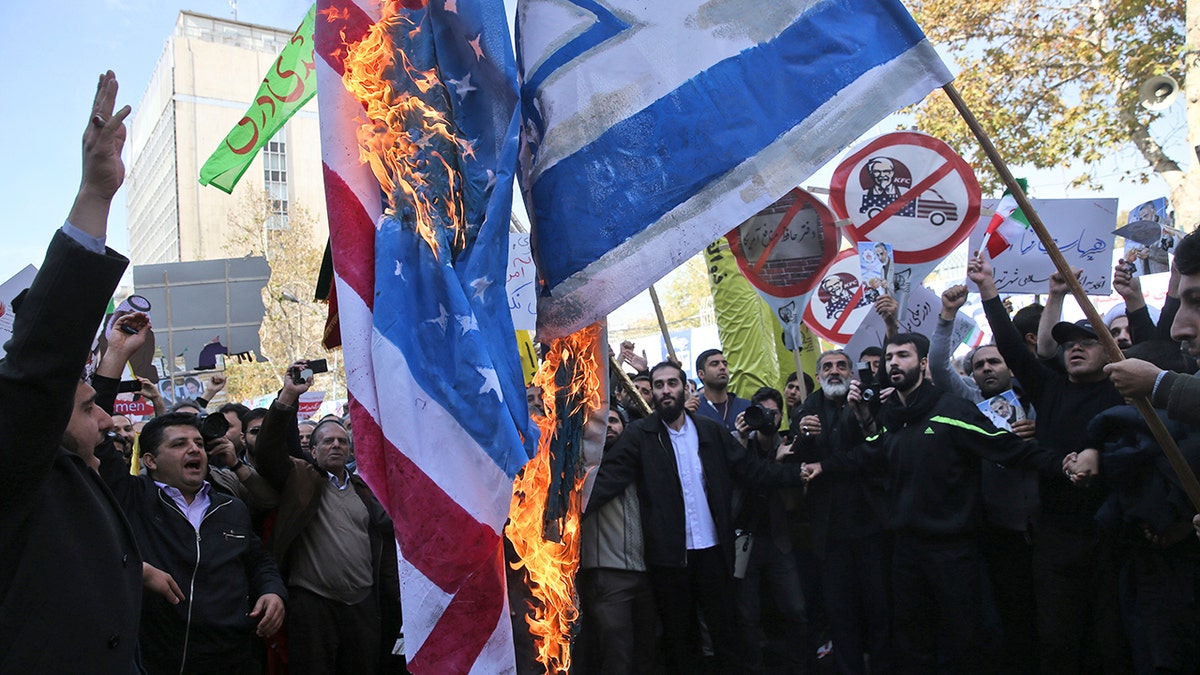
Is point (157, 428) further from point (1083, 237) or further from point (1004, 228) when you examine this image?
point (1083, 237)

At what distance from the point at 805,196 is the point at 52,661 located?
19.0ft

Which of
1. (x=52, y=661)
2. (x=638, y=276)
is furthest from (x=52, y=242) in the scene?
(x=638, y=276)

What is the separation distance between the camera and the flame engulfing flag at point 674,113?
325cm

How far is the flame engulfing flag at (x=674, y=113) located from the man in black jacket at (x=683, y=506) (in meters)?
2.79

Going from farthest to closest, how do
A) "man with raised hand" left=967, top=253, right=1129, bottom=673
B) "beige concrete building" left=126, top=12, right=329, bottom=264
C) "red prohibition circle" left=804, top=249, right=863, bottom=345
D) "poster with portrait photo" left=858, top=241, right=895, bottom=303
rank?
1. "beige concrete building" left=126, top=12, right=329, bottom=264
2. "red prohibition circle" left=804, top=249, right=863, bottom=345
3. "poster with portrait photo" left=858, top=241, right=895, bottom=303
4. "man with raised hand" left=967, top=253, right=1129, bottom=673

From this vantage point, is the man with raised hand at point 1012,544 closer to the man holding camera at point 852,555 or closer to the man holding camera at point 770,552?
the man holding camera at point 852,555

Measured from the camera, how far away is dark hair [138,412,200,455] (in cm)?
465

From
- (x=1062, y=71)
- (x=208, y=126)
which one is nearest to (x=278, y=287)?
(x=1062, y=71)

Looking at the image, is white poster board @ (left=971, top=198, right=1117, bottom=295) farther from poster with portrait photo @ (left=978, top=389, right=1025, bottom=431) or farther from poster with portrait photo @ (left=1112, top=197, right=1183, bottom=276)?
poster with portrait photo @ (left=978, top=389, right=1025, bottom=431)

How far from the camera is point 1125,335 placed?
5.68 meters

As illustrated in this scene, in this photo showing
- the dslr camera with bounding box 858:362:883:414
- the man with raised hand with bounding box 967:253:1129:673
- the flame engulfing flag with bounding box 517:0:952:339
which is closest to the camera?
the flame engulfing flag with bounding box 517:0:952:339

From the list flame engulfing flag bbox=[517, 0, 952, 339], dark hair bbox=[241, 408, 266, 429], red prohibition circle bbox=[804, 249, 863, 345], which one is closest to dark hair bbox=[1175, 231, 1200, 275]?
flame engulfing flag bbox=[517, 0, 952, 339]

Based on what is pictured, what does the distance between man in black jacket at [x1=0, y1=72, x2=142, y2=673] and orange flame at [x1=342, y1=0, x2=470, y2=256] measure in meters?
0.94

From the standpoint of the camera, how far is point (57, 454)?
2.20 m
